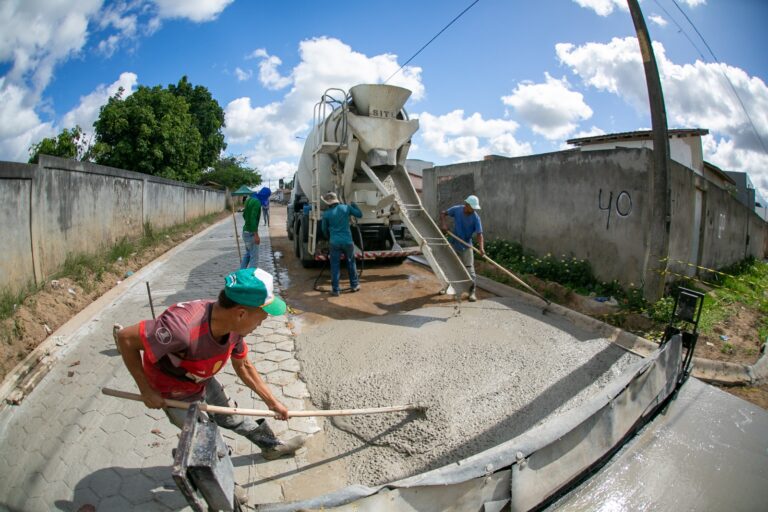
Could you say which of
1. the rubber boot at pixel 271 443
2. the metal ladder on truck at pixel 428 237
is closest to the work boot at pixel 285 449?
the rubber boot at pixel 271 443

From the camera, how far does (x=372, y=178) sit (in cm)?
678

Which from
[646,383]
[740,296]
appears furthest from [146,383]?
[740,296]

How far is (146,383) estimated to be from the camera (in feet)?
6.64

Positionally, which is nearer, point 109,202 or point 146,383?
point 146,383

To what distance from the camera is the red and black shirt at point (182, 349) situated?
194 centimetres

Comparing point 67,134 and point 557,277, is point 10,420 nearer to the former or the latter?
point 557,277

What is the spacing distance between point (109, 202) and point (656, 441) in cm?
999

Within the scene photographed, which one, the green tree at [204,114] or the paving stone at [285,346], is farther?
the green tree at [204,114]

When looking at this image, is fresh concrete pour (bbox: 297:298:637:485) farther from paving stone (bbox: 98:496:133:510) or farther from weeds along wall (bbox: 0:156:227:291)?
weeds along wall (bbox: 0:156:227:291)

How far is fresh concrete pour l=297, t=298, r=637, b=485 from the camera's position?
294 cm

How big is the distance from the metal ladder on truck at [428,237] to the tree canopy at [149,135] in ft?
48.1

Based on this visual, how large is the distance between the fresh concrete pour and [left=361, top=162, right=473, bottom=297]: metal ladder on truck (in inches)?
25.5

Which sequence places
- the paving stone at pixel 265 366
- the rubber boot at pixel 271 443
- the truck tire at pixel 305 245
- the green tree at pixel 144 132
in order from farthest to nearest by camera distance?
the green tree at pixel 144 132 → the truck tire at pixel 305 245 → the paving stone at pixel 265 366 → the rubber boot at pixel 271 443

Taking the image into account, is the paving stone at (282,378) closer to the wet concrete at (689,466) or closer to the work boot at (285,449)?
the work boot at (285,449)
